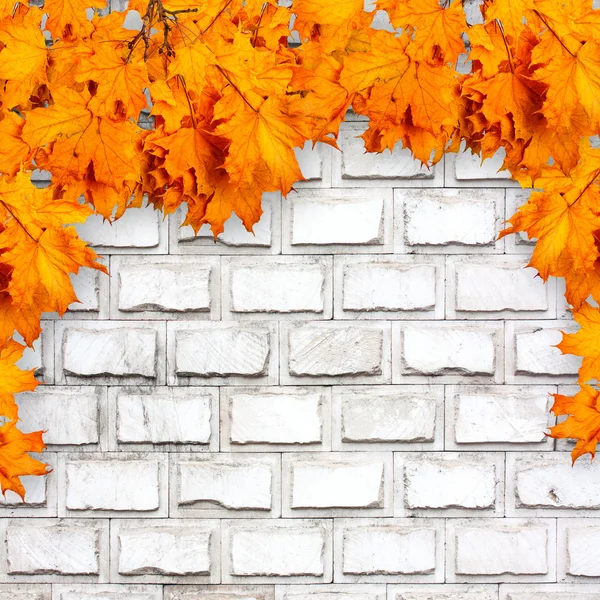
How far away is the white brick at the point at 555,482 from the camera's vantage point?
1060mm

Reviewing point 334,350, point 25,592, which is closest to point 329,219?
point 334,350

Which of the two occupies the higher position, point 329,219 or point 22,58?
point 22,58

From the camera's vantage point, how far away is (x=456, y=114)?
995mm

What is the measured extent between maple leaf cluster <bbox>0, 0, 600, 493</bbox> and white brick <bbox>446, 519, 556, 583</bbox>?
0.58ft

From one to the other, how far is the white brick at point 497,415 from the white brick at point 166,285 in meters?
0.45

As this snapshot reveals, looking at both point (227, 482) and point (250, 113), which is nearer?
A: point (250, 113)

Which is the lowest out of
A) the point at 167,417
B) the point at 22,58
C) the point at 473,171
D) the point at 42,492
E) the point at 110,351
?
the point at 42,492

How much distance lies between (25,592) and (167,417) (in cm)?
39

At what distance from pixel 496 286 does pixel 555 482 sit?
1.14 ft

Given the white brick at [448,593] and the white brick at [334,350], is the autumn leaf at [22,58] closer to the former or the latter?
the white brick at [334,350]

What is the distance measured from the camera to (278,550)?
1.06m

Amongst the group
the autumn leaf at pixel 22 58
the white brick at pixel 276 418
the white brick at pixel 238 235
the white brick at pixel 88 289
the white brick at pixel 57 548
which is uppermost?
the autumn leaf at pixel 22 58

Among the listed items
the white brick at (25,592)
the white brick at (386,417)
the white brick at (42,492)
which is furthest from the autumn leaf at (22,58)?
the white brick at (25,592)

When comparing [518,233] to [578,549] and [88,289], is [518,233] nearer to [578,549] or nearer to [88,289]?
[578,549]
